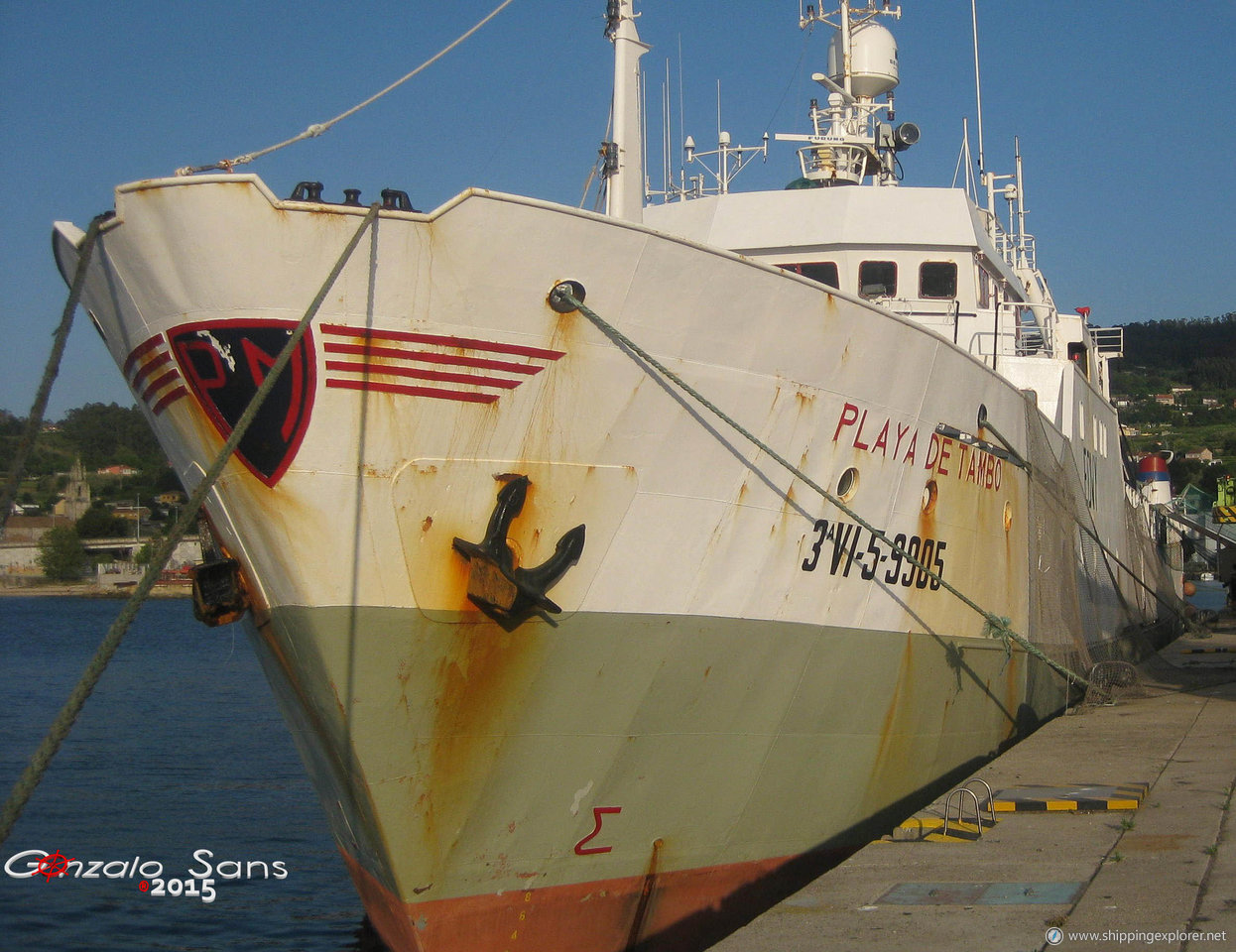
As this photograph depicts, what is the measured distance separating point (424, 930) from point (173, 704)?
1956 centimetres

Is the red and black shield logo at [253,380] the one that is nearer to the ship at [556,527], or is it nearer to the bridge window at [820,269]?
the ship at [556,527]

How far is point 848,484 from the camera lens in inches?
326

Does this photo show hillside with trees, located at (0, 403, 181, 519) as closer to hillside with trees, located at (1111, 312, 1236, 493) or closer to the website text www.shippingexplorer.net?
the website text www.shippingexplorer.net

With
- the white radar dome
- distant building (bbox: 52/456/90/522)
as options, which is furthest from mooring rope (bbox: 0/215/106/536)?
distant building (bbox: 52/456/90/522)

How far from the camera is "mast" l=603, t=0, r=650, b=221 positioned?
8797mm

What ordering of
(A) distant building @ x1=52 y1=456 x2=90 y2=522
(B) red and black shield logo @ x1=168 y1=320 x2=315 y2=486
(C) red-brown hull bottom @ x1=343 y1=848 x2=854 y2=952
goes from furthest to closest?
(A) distant building @ x1=52 y1=456 x2=90 y2=522, (C) red-brown hull bottom @ x1=343 y1=848 x2=854 y2=952, (B) red and black shield logo @ x1=168 y1=320 x2=315 y2=486

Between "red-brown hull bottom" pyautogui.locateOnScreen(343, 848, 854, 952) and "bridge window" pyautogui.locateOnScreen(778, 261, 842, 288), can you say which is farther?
"bridge window" pyautogui.locateOnScreen(778, 261, 842, 288)

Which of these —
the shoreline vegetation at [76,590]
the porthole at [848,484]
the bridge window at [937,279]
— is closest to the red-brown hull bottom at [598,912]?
the porthole at [848,484]

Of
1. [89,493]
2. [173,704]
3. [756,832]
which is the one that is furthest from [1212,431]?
[756,832]

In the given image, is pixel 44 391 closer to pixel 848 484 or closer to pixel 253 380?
pixel 253 380

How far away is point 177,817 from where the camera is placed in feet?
47.4

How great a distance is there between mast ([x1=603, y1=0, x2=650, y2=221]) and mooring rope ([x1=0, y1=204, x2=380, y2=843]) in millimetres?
3386

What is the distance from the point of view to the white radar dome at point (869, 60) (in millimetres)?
15703

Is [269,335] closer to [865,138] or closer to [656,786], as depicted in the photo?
[656,786]
